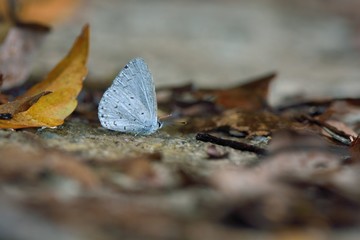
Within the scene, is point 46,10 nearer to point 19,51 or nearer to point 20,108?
point 19,51

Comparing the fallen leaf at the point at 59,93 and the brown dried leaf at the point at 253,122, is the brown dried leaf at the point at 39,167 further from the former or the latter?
the brown dried leaf at the point at 253,122

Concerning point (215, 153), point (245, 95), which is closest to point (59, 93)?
point (215, 153)

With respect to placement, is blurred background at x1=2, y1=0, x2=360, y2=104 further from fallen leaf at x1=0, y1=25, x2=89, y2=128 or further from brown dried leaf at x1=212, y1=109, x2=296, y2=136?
fallen leaf at x1=0, y1=25, x2=89, y2=128

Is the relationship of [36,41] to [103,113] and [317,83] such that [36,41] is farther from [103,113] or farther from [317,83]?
[317,83]

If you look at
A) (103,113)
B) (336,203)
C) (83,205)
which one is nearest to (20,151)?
(83,205)

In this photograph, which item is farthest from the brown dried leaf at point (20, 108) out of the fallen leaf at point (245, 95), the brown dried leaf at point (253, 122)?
the fallen leaf at point (245, 95)

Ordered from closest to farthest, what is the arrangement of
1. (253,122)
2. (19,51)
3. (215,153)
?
(215,153), (253,122), (19,51)
